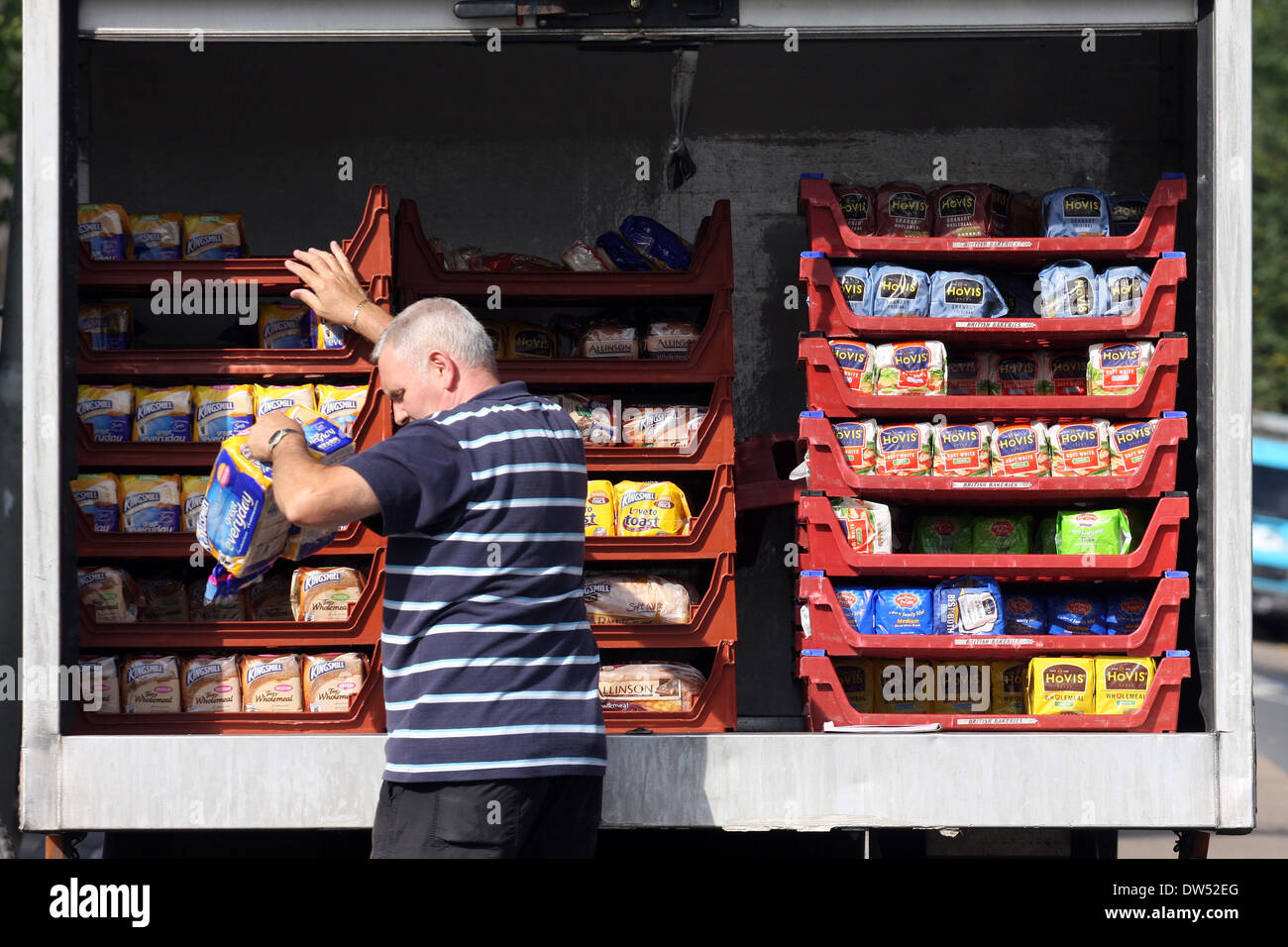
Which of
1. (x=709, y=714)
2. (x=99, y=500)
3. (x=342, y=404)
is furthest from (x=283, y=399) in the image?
(x=709, y=714)

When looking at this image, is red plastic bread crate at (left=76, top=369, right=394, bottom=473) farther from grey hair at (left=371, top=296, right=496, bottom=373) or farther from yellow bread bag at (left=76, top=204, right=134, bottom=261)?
grey hair at (left=371, top=296, right=496, bottom=373)

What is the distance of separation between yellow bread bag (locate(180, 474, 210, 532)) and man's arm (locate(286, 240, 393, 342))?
22.4 inches

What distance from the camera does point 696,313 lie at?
191 inches

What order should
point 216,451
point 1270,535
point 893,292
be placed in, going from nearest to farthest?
point 216,451
point 893,292
point 1270,535

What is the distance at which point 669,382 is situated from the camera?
442 centimetres

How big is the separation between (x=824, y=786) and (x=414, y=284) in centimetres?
187

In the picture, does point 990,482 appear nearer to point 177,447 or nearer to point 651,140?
point 651,140

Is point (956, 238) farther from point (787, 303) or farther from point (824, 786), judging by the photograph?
point (824, 786)

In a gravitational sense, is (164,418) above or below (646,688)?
above

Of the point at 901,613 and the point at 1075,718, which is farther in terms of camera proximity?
the point at 901,613

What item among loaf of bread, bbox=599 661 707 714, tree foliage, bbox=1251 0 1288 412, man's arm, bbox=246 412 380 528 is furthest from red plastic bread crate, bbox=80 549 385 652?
tree foliage, bbox=1251 0 1288 412

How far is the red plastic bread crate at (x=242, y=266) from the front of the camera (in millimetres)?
4172

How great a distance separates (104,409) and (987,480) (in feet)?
7.89

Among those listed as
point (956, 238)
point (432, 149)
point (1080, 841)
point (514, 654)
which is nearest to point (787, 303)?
point (956, 238)
